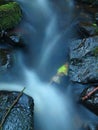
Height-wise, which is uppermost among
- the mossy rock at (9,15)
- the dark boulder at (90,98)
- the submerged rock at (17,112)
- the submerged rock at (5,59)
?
the mossy rock at (9,15)

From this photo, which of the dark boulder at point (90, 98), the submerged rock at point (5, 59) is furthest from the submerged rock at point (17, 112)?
the dark boulder at point (90, 98)

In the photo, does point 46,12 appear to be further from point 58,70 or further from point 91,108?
point 91,108

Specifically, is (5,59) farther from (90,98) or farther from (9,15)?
(90,98)

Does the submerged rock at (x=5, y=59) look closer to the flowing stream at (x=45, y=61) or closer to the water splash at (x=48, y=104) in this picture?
the flowing stream at (x=45, y=61)

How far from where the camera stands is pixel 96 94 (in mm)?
5137

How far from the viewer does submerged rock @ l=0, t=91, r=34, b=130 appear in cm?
440

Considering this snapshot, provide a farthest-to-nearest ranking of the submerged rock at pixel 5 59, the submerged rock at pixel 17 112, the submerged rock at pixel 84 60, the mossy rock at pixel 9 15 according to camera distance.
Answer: the mossy rock at pixel 9 15 < the submerged rock at pixel 5 59 < the submerged rock at pixel 84 60 < the submerged rock at pixel 17 112

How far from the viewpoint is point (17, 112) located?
4.56 m

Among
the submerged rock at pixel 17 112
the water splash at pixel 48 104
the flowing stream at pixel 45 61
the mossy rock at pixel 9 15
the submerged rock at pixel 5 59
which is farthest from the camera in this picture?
the mossy rock at pixel 9 15

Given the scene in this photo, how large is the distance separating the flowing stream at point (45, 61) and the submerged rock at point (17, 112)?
38 cm

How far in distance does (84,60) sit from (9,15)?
192 cm

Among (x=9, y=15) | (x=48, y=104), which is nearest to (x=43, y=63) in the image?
(x=48, y=104)

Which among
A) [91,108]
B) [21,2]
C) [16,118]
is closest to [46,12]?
[21,2]

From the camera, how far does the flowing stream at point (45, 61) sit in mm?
5145
